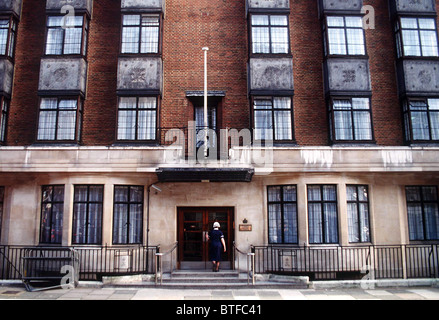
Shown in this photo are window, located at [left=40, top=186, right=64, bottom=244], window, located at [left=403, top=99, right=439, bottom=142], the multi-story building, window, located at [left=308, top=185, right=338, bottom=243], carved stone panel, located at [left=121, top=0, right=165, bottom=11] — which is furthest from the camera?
carved stone panel, located at [left=121, top=0, right=165, bottom=11]

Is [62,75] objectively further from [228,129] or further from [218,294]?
[218,294]

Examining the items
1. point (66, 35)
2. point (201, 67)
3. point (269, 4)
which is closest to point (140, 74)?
point (201, 67)

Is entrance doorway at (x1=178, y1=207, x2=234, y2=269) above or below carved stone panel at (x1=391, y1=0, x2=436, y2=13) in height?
below

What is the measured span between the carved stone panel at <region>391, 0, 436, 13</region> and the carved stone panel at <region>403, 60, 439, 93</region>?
87.6 inches

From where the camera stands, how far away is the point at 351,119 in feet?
47.2

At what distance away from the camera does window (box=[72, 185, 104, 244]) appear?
13.5m

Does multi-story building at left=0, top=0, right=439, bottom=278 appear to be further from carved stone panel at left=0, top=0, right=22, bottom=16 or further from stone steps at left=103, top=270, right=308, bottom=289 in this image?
stone steps at left=103, top=270, right=308, bottom=289

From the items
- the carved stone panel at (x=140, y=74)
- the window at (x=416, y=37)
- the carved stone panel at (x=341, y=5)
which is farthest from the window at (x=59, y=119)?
the window at (x=416, y=37)

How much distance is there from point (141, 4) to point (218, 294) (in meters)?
11.4

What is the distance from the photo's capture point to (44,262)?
13.0 m

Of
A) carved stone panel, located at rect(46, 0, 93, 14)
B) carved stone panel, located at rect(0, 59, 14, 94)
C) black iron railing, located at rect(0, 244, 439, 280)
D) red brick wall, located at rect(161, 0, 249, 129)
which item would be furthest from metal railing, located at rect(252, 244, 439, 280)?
carved stone panel, located at rect(46, 0, 93, 14)

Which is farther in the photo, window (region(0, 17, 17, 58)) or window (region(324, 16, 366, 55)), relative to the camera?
window (region(324, 16, 366, 55))

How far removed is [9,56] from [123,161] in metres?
6.58

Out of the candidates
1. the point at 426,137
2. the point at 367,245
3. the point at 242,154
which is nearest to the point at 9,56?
the point at 242,154
